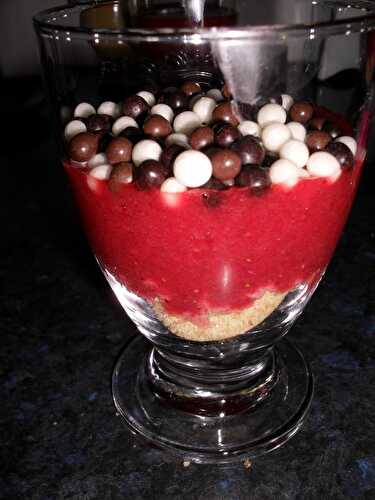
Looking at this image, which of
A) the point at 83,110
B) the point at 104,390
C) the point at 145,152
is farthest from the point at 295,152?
the point at 104,390

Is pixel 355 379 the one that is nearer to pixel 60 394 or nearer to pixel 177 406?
pixel 177 406

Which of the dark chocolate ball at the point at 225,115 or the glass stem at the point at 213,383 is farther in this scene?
the glass stem at the point at 213,383

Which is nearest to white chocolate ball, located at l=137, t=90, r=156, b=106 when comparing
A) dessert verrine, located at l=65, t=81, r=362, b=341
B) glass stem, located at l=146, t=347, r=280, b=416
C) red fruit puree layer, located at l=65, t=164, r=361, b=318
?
dessert verrine, located at l=65, t=81, r=362, b=341

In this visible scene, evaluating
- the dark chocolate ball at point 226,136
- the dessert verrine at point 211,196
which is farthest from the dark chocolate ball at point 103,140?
the dark chocolate ball at point 226,136

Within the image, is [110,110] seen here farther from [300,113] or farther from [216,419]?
[216,419]

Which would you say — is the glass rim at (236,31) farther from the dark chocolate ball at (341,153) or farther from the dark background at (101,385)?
the dark background at (101,385)

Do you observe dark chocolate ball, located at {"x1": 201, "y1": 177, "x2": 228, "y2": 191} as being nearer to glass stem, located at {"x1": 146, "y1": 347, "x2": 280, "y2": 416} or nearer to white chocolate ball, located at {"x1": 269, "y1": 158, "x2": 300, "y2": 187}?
white chocolate ball, located at {"x1": 269, "y1": 158, "x2": 300, "y2": 187}
